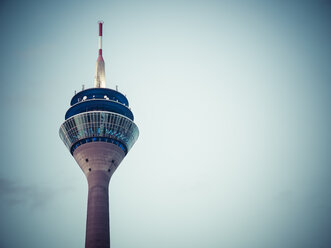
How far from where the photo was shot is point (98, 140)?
6006 cm

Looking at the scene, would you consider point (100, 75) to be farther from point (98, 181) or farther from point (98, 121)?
point (98, 181)

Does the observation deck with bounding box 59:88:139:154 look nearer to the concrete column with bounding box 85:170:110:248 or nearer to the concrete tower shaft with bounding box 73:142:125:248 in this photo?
the concrete tower shaft with bounding box 73:142:125:248

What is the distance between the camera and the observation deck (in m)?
60.4

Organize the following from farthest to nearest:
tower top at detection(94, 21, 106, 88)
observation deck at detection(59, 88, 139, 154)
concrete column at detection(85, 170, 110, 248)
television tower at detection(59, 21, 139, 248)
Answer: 1. tower top at detection(94, 21, 106, 88)
2. observation deck at detection(59, 88, 139, 154)
3. television tower at detection(59, 21, 139, 248)
4. concrete column at detection(85, 170, 110, 248)

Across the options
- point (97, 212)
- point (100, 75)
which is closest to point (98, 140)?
point (97, 212)

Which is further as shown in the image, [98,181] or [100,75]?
[100,75]

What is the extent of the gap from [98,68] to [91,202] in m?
33.5

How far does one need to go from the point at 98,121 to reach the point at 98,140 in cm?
367

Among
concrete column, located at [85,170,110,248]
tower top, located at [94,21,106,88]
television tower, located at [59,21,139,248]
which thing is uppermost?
tower top, located at [94,21,106,88]

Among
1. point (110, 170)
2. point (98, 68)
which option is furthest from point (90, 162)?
point (98, 68)

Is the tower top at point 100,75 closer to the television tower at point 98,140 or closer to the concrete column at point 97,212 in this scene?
the television tower at point 98,140

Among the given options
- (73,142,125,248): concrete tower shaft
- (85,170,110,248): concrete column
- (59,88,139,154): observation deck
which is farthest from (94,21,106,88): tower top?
(85,170,110,248): concrete column

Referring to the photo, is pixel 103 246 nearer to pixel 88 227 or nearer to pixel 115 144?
pixel 88 227

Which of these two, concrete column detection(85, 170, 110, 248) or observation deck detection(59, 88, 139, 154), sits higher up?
Result: observation deck detection(59, 88, 139, 154)
